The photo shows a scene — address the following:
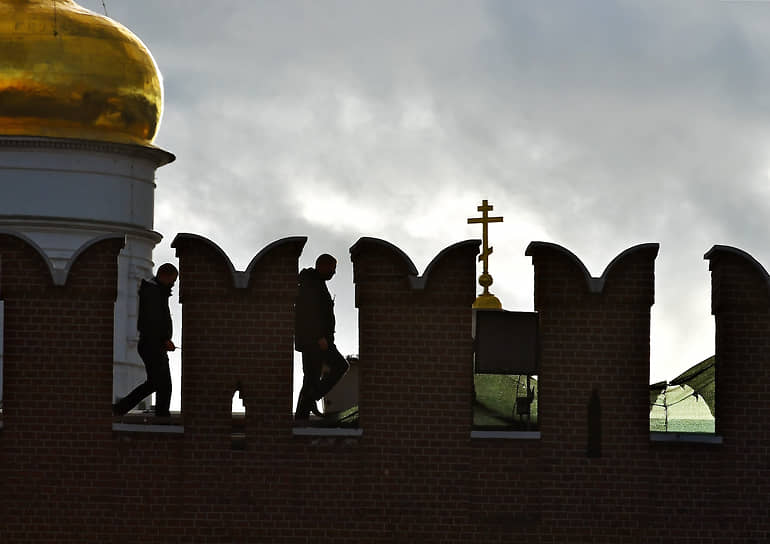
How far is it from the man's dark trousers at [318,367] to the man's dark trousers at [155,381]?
1.29 m

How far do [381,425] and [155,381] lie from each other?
2142 mm

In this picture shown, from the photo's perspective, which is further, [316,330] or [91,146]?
[91,146]

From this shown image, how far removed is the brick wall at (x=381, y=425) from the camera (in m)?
24.2

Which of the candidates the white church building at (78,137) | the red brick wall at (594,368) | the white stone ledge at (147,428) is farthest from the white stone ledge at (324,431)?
the white church building at (78,137)

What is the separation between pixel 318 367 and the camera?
24.5 metres

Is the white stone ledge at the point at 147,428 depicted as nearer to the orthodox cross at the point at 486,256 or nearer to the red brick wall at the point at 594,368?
the red brick wall at the point at 594,368

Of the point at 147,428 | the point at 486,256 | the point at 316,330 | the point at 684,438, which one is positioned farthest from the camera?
the point at 486,256

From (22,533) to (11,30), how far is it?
768 inches

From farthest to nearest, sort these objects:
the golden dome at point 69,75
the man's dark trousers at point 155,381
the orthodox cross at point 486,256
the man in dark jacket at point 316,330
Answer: the golden dome at point 69,75, the orthodox cross at point 486,256, the man's dark trousers at point 155,381, the man in dark jacket at point 316,330

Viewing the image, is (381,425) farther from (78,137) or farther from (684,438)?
(78,137)

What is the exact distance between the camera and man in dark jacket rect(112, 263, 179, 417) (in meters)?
24.4

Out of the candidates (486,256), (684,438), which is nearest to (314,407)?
(684,438)

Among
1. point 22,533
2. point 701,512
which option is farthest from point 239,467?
point 701,512

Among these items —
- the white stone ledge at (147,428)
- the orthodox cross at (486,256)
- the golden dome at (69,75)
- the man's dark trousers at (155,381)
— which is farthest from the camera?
the golden dome at (69,75)
